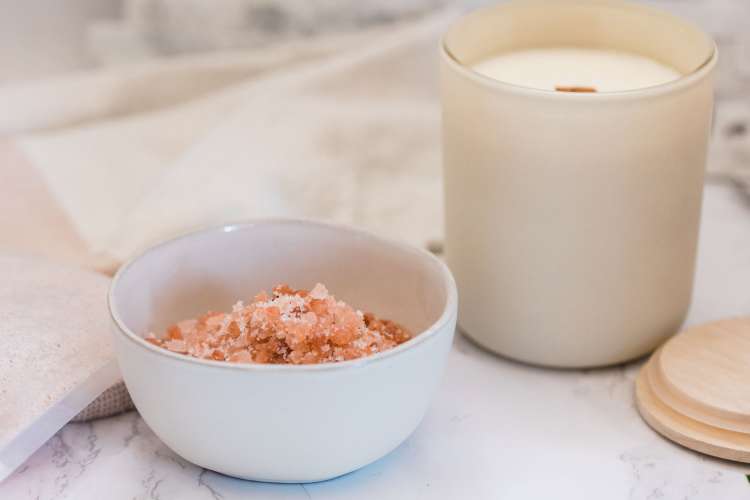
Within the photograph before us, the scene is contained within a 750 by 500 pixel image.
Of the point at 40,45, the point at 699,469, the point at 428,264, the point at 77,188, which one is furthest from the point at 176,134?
the point at 699,469

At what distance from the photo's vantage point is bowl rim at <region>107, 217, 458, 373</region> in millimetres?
522

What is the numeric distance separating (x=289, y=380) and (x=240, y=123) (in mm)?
460

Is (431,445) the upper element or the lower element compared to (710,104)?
lower

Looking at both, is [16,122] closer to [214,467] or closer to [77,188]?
[77,188]

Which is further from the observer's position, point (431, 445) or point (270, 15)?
point (270, 15)

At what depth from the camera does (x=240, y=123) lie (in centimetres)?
94

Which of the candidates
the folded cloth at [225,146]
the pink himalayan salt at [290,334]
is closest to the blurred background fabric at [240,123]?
the folded cloth at [225,146]

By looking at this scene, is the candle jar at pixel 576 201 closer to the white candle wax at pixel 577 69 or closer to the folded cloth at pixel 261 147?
the white candle wax at pixel 577 69

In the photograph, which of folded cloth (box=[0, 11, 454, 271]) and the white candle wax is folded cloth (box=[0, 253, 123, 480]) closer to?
folded cloth (box=[0, 11, 454, 271])

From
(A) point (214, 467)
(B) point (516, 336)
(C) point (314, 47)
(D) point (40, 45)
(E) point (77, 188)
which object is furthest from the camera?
(D) point (40, 45)

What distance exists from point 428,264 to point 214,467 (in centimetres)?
16

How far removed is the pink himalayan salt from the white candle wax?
0.20 meters

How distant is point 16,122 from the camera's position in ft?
3.24

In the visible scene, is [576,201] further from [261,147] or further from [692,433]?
[261,147]
